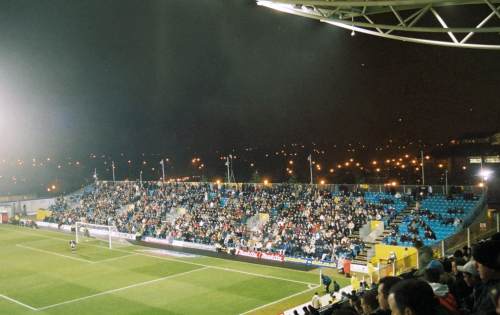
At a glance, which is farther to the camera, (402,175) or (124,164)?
(124,164)

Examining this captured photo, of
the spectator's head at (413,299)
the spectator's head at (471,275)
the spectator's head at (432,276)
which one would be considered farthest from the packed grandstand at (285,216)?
the spectator's head at (413,299)

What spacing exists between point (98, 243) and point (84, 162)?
278 ft

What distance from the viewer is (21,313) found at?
21750 mm

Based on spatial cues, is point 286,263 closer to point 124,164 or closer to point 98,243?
point 98,243

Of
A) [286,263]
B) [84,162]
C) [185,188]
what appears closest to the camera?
[286,263]

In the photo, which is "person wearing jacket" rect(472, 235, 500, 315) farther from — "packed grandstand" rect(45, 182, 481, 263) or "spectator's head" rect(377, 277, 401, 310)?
"packed grandstand" rect(45, 182, 481, 263)

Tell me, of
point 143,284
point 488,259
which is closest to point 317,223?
point 143,284

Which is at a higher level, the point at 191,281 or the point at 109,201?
the point at 109,201

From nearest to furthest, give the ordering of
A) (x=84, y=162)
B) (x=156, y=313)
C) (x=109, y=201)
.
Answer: (x=156, y=313) < (x=109, y=201) < (x=84, y=162)

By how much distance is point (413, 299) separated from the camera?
2.99 m

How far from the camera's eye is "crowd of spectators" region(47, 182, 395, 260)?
29.1 meters

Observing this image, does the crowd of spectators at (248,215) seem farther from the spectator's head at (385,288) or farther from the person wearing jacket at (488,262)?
the person wearing jacket at (488,262)

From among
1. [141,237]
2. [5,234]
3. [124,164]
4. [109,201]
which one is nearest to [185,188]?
[141,237]

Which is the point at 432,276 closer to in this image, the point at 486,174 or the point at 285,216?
the point at 486,174
